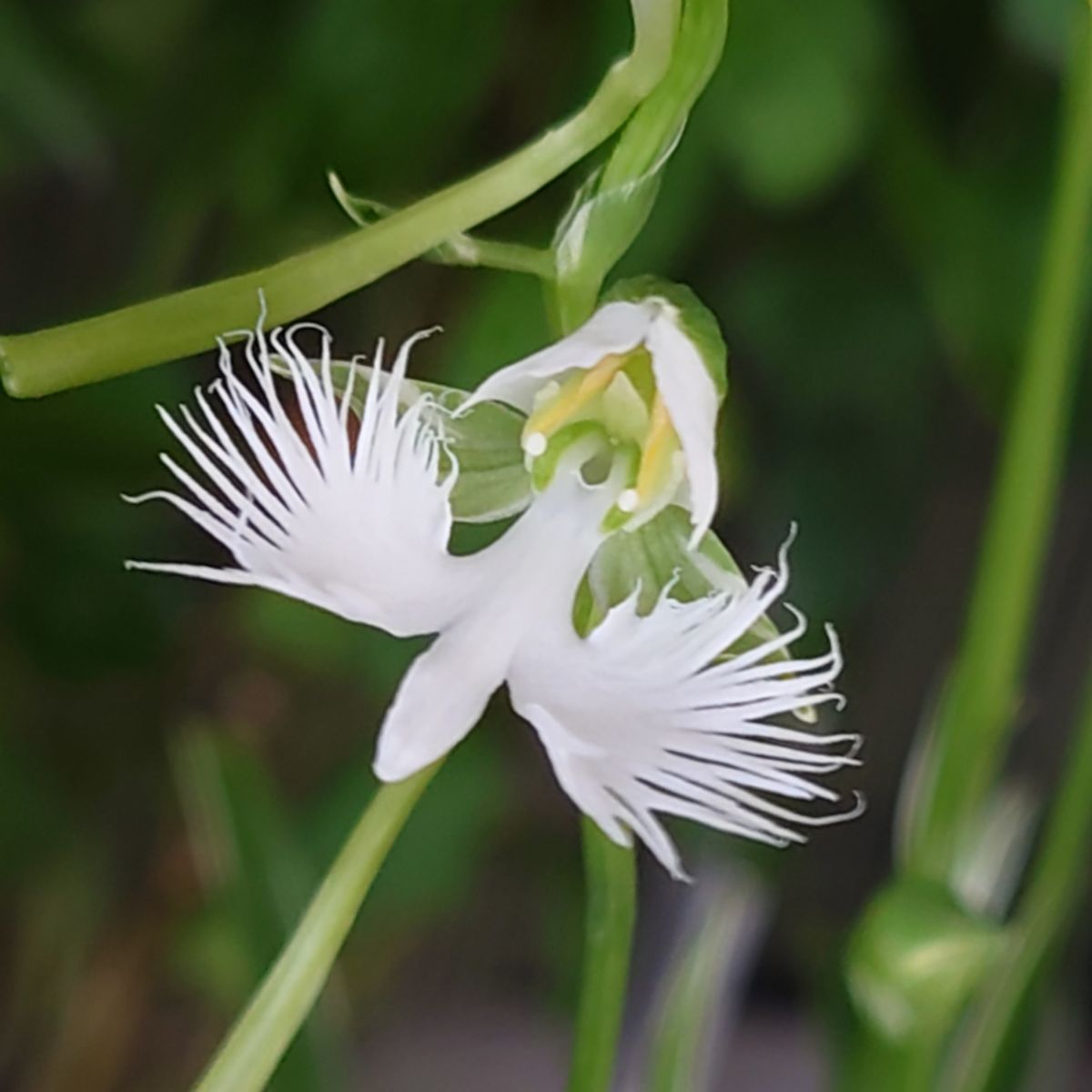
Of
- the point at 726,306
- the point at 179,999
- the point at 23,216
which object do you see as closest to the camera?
the point at 726,306

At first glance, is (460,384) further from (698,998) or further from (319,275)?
(319,275)

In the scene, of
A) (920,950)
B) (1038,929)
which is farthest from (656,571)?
(1038,929)

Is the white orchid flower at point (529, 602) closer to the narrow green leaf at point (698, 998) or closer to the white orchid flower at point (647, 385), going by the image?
the white orchid flower at point (647, 385)

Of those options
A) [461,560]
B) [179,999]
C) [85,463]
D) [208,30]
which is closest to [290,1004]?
[461,560]

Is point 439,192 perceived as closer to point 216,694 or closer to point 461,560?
point 461,560

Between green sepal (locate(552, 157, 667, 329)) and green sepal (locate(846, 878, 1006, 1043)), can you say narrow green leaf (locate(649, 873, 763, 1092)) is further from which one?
green sepal (locate(552, 157, 667, 329))

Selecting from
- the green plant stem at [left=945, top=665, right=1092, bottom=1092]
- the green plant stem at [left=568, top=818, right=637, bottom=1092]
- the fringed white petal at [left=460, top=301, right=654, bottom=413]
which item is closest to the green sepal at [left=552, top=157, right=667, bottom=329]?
the fringed white petal at [left=460, top=301, right=654, bottom=413]
